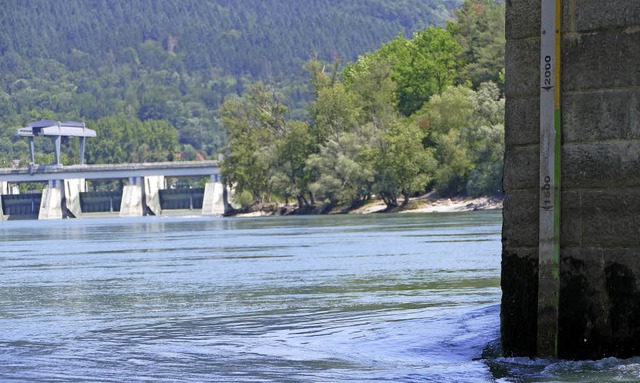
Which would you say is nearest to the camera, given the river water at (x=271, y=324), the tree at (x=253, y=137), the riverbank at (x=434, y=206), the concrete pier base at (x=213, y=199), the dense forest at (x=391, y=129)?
the river water at (x=271, y=324)

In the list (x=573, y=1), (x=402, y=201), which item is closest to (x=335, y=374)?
(x=573, y=1)

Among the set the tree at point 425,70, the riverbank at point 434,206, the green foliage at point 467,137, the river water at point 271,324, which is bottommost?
the river water at point 271,324

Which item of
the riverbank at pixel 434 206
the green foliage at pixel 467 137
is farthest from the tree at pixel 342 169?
the green foliage at pixel 467 137

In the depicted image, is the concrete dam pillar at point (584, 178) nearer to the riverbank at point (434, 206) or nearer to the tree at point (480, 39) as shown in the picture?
the riverbank at point (434, 206)

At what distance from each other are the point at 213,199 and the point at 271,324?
171874 millimetres

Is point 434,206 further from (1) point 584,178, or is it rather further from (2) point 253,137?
(1) point 584,178

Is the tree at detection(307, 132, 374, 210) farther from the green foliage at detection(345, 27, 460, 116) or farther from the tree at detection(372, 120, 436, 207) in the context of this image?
the green foliage at detection(345, 27, 460, 116)

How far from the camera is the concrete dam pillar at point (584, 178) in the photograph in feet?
42.2

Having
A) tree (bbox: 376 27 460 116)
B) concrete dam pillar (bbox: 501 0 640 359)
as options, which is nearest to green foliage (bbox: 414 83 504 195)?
tree (bbox: 376 27 460 116)

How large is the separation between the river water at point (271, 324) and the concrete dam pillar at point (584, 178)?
503 millimetres

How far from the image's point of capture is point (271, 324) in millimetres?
19156

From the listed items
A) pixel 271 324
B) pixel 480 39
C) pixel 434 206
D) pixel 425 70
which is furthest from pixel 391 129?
pixel 271 324

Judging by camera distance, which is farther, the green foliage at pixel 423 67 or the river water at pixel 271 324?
the green foliage at pixel 423 67

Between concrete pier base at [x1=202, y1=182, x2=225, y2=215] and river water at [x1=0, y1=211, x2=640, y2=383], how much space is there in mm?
148944
